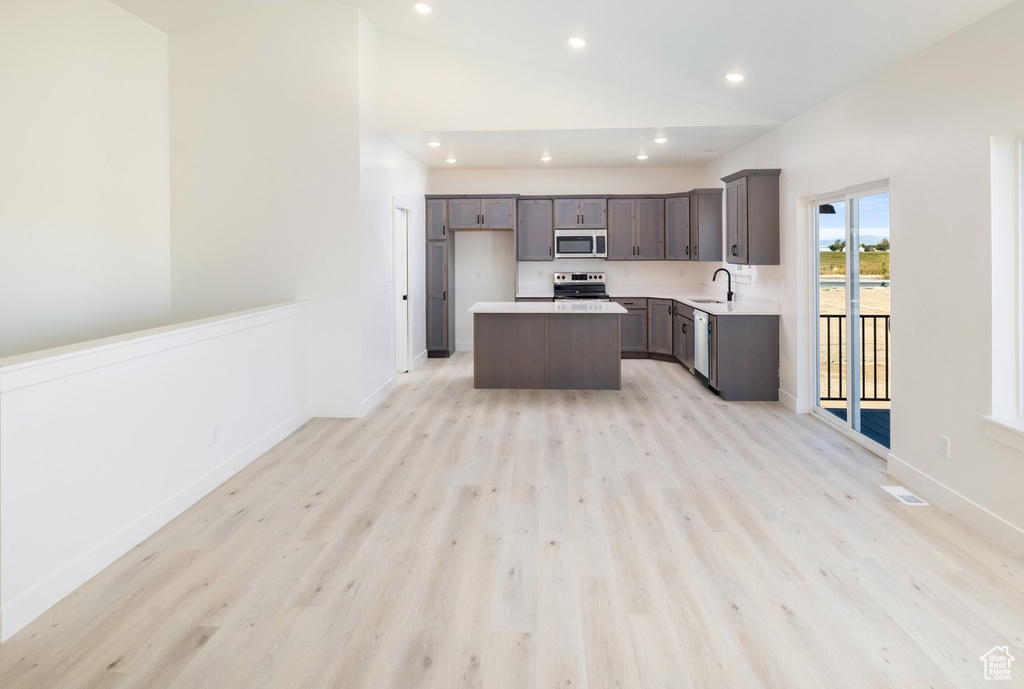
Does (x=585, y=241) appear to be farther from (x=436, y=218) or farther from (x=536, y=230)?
(x=436, y=218)

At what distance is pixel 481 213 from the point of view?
8477 mm

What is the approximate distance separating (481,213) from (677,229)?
2743 millimetres

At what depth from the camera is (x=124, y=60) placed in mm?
4672

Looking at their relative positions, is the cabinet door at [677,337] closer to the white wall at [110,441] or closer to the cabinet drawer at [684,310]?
the cabinet drawer at [684,310]

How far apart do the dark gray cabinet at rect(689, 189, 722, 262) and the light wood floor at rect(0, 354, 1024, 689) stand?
4128 millimetres

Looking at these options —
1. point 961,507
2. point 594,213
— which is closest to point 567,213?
point 594,213

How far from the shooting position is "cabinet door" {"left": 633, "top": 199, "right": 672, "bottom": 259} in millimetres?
8508

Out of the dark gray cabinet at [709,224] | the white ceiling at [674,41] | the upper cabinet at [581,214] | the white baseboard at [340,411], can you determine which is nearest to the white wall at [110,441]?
the white baseboard at [340,411]

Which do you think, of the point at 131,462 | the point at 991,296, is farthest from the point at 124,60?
the point at 991,296

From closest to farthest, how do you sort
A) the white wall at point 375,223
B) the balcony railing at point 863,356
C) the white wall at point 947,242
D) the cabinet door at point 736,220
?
the white wall at point 947,242 < the balcony railing at point 863,356 < the white wall at point 375,223 < the cabinet door at point 736,220

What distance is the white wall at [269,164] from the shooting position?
16.9 ft

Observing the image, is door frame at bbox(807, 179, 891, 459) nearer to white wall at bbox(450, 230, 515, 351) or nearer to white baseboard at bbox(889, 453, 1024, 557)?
white baseboard at bbox(889, 453, 1024, 557)

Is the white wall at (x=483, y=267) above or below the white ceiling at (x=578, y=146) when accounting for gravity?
below

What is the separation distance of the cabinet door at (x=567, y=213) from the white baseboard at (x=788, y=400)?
385 centimetres
